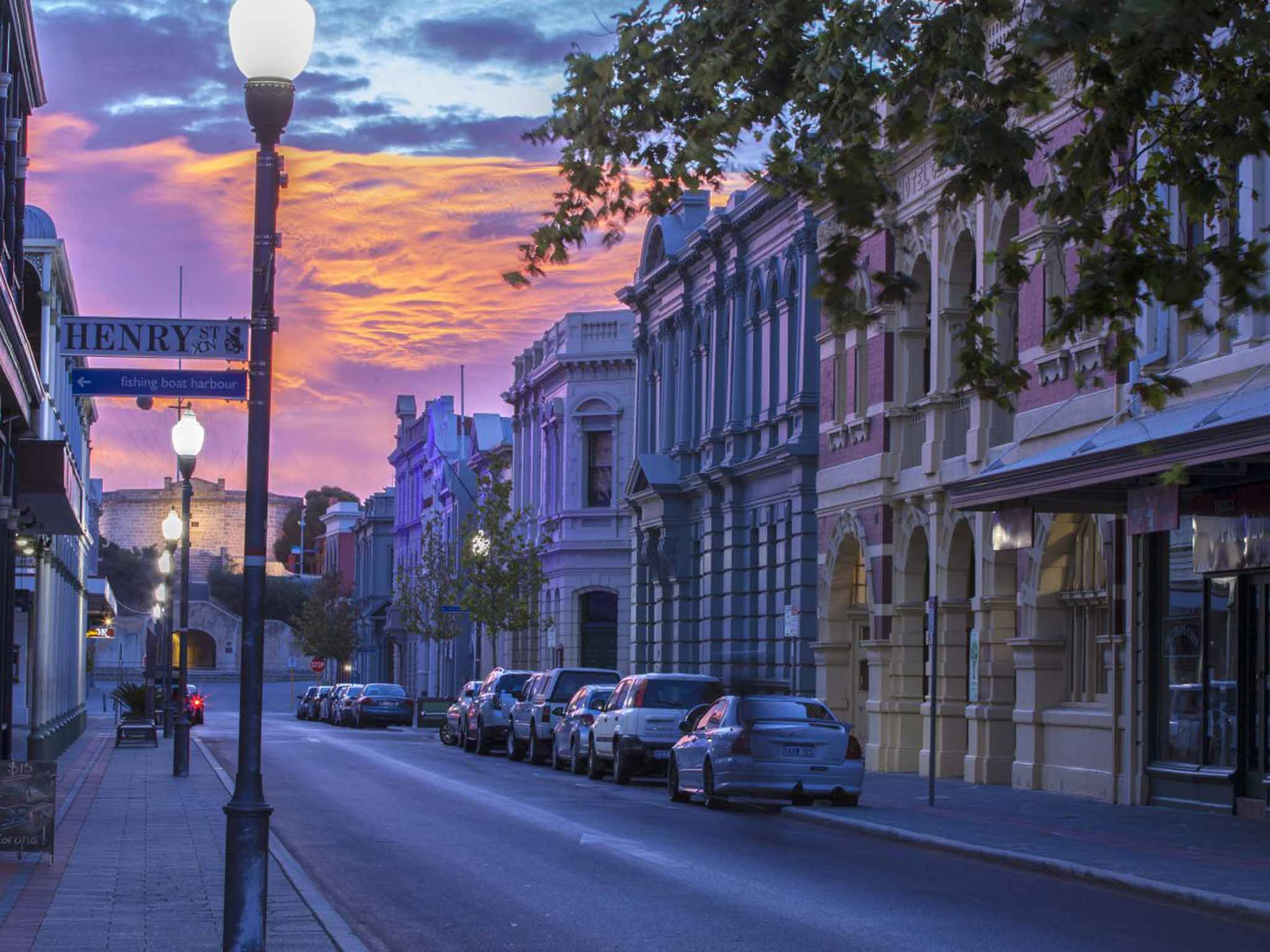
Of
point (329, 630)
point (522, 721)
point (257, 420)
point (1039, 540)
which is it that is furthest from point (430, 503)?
point (257, 420)

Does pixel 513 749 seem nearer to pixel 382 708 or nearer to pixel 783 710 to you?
pixel 783 710

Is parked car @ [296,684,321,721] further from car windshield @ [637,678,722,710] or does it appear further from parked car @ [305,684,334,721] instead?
car windshield @ [637,678,722,710]

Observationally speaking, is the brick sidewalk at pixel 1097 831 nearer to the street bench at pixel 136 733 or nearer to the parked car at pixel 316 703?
the street bench at pixel 136 733

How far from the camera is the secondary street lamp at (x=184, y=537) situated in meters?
26.1

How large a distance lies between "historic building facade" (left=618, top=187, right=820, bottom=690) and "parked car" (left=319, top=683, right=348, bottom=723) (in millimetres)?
16953

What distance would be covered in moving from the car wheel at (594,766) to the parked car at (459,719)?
11632mm

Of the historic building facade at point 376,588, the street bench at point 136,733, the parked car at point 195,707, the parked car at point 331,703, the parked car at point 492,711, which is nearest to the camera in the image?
the street bench at point 136,733

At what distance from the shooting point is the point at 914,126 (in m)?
9.61

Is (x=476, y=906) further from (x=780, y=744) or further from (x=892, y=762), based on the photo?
(x=892, y=762)

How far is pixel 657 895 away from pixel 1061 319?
19.1 ft

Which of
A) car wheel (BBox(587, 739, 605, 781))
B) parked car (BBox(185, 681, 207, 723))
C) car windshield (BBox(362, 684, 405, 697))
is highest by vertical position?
car wheel (BBox(587, 739, 605, 781))

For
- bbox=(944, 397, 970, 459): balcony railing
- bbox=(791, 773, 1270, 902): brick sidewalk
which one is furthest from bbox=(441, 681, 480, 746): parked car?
bbox=(791, 773, 1270, 902): brick sidewalk

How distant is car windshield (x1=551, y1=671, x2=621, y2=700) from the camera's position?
37.5 meters

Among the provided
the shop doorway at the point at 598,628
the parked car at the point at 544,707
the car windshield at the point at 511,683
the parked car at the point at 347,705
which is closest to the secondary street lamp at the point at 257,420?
the parked car at the point at 544,707
